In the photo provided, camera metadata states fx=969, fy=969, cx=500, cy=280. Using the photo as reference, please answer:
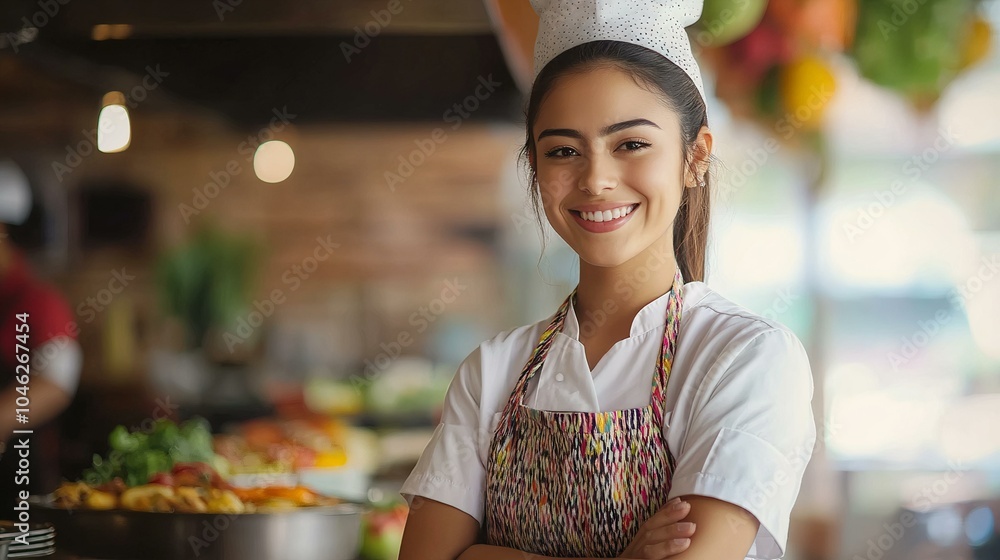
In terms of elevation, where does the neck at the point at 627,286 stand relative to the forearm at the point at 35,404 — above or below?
above

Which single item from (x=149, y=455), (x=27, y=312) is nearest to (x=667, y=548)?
(x=149, y=455)

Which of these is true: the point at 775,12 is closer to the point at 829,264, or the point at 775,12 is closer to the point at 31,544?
the point at 829,264

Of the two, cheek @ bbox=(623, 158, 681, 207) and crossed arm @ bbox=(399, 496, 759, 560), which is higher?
cheek @ bbox=(623, 158, 681, 207)

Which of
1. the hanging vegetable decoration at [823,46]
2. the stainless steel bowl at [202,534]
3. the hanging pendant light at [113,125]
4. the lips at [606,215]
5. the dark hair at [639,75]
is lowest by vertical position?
the stainless steel bowl at [202,534]

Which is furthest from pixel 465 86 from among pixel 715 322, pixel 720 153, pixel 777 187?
pixel 715 322

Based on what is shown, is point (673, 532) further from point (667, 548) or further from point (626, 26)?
point (626, 26)

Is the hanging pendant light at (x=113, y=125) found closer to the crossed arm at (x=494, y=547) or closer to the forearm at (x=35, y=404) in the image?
the forearm at (x=35, y=404)

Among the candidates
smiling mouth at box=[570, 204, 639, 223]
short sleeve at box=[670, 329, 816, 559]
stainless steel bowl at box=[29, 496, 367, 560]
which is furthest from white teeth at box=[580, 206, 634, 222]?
stainless steel bowl at box=[29, 496, 367, 560]

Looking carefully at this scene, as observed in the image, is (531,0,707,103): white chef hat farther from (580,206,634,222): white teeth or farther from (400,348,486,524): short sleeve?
(400,348,486,524): short sleeve

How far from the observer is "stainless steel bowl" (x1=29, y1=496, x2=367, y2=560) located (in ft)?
5.79

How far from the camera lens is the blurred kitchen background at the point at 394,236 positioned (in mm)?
2977

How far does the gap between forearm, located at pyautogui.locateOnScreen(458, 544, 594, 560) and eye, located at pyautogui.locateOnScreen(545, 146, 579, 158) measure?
502 mm

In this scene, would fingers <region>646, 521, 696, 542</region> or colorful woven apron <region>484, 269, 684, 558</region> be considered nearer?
fingers <region>646, 521, 696, 542</region>

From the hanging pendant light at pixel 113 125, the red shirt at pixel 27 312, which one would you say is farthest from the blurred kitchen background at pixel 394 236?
the red shirt at pixel 27 312
